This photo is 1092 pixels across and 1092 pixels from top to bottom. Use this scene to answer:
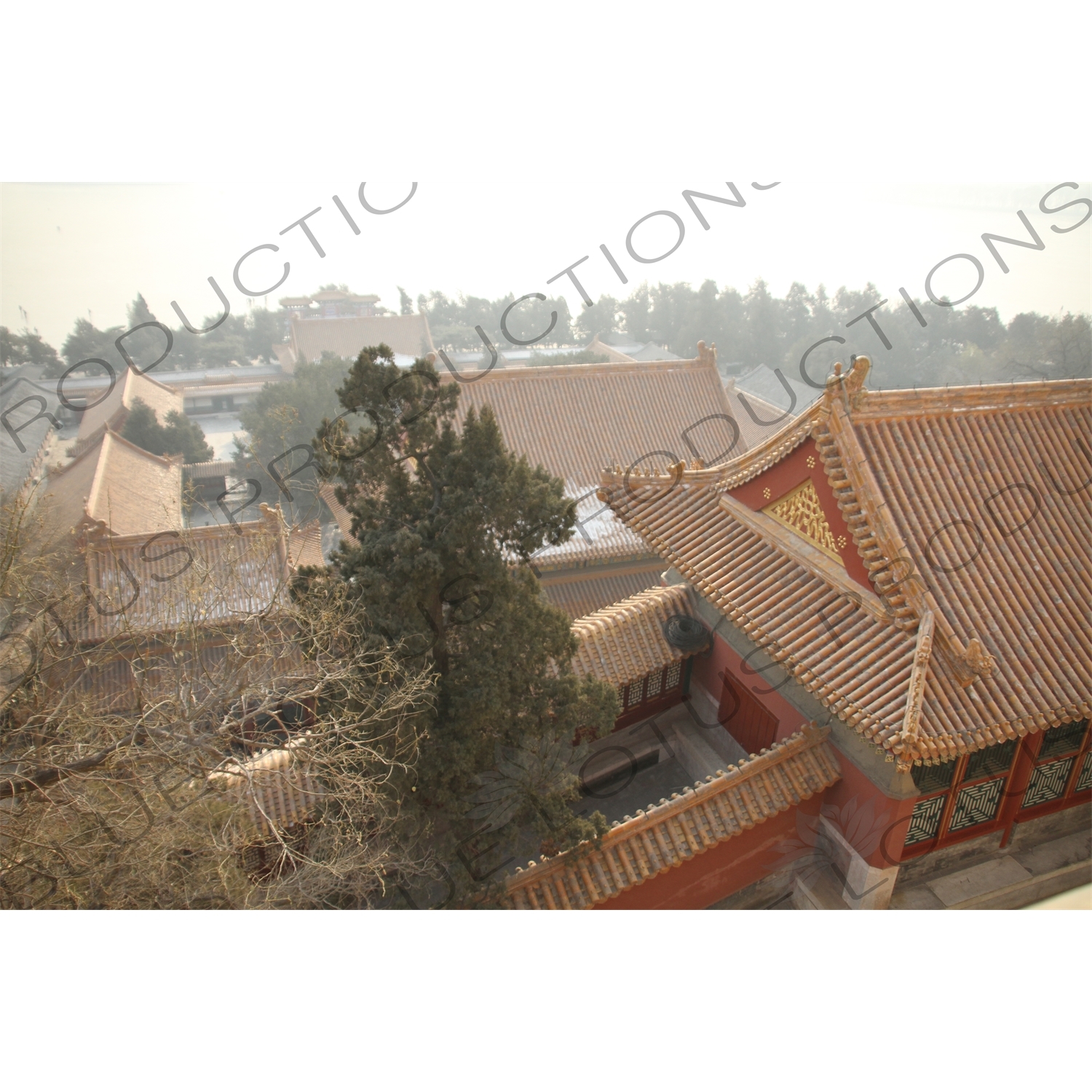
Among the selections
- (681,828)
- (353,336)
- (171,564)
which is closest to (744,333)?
(353,336)

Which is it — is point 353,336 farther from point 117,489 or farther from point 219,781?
point 219,781

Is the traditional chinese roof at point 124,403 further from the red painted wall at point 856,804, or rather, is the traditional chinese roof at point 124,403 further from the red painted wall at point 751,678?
the red painted wall at point 856,804

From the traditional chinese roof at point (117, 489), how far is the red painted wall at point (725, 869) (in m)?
8.54

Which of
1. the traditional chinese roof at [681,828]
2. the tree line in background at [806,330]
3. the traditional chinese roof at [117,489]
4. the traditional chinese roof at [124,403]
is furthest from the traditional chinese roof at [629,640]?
the traditional chinese roof at [124,403]

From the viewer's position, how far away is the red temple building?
3.95 meters

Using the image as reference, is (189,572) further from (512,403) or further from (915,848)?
(915,848)

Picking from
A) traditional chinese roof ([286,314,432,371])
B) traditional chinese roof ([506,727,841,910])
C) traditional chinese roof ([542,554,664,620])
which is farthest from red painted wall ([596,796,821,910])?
traditional chinese roof ([286,314,432,371])

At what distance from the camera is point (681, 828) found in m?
4.52

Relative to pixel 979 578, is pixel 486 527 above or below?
above

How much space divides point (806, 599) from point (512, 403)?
6.27 metres

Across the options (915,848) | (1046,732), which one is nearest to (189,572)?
(915,848)

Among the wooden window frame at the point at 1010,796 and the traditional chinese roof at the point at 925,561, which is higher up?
the traditional chinese roof at the point at 925,561

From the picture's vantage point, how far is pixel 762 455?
16.7ft

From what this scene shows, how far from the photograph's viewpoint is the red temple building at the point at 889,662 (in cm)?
395
